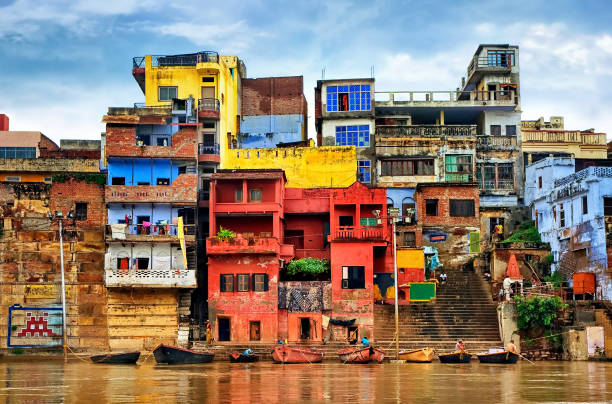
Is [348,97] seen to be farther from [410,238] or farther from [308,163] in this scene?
[410,238]

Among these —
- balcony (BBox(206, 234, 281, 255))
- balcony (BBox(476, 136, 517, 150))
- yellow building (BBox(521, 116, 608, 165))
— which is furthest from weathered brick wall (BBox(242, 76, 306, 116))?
yellow building (BBox(521, 116, 608, 165))

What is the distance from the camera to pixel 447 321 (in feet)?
154

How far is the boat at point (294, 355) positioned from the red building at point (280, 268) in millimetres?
6161

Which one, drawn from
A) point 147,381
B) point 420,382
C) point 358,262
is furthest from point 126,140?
point 420,382

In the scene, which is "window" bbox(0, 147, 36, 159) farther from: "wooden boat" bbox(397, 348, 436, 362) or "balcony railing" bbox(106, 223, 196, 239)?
"wooden boat" bbox(397, 348, 436, 362)

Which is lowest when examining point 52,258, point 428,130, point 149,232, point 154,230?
point 52,258

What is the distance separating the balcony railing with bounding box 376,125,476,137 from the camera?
188 feet

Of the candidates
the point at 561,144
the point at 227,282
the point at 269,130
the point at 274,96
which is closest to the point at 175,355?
the point at 227,282

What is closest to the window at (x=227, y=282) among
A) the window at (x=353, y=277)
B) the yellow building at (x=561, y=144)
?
the window at (x=353, y=277)

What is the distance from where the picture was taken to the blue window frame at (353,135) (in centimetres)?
5778

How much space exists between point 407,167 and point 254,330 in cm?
1606

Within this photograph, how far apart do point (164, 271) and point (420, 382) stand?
22.8 metres

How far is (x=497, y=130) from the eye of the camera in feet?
193

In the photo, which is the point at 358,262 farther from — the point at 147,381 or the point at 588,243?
the point at 147,381
